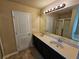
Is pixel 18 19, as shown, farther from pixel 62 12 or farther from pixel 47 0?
pixel 62 12

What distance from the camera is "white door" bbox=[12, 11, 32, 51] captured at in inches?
92.3

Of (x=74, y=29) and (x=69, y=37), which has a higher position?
(x=74, y=29)

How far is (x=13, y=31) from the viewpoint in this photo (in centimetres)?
231

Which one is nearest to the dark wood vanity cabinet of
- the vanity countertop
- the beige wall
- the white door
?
the vanity countertop

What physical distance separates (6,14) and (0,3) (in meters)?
0.41

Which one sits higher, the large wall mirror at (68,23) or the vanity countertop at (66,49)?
the large wall mirror at (68,23)

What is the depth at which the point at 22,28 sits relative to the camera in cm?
255

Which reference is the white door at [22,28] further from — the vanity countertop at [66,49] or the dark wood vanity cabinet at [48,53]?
the vanity countertop at [66,49]

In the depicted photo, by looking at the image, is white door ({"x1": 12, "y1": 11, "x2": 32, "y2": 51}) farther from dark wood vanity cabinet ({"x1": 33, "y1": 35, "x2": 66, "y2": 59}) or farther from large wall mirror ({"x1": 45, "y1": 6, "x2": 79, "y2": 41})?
large wall mirror ({"x1": 45, "y1": 6, "x2": 79, "y2": 41})

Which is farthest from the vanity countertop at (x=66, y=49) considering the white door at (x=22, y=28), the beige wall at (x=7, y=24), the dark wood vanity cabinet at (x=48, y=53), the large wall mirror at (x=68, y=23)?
the beige wall at (x=7, y=24)

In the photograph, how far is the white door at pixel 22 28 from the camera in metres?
2.34

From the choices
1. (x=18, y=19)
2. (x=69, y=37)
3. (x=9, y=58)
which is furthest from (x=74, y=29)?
(x=9, y=58)

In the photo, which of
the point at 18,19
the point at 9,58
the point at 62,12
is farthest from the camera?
the point at 18,19

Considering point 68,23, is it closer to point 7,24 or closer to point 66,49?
point 66,49
